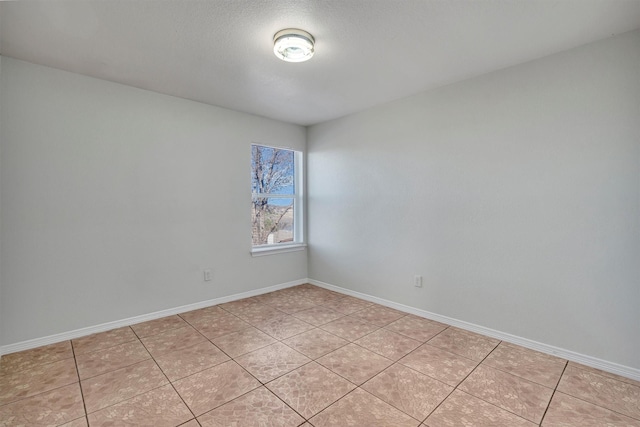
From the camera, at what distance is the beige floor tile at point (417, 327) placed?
2746 mm

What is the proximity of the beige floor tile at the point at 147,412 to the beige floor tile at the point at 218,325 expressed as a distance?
2.76 feet

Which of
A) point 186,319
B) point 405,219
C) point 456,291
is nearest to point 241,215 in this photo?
point 186,319

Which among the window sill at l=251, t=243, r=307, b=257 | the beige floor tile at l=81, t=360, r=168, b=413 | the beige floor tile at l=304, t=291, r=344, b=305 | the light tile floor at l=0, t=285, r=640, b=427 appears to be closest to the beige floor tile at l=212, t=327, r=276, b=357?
the light tile floor at l=0, t=285, r=640, b=427

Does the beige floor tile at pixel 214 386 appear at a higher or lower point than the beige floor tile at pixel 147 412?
lower

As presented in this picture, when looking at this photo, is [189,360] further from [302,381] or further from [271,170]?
[271,170]

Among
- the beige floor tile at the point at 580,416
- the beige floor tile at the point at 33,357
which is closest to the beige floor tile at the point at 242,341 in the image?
the beige floor tile at the point at 33,357

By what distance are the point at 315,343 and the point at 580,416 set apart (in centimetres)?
176

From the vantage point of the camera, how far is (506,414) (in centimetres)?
171

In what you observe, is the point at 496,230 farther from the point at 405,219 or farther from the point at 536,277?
the point at 405,219

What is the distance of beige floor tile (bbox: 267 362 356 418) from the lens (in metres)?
1.79

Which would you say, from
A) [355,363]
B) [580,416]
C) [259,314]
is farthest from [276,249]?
[580,416]

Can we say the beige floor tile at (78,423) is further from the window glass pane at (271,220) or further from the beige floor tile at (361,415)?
the window glass pane at (271,220)

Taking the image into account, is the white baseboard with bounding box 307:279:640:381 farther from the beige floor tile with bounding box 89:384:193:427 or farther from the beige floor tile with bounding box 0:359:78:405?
the beige floor tile with bounding box 0:359:78:405

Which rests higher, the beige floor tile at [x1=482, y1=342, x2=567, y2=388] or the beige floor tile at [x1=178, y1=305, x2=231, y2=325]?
the beige floor tile at [x1=178, y1=305, x2=231, y2=325]
